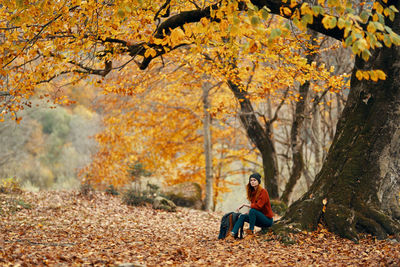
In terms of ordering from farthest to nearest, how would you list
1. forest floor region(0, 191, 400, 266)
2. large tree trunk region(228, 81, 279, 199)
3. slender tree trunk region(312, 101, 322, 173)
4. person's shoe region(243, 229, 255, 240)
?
1. slender tree trunk region(312, 101, 322, 173)
2. large tree trunk region(228, 81, 279, 199)
3. person's shoe region(243, 229, 255, 240)
4. forest floor region(0, 191, 400, 266)

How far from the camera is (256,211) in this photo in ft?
23.4

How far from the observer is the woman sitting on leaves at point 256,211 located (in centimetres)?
713

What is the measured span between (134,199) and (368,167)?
27.5ft

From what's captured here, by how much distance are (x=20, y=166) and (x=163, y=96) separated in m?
15.7

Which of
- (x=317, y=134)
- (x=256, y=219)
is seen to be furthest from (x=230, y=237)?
(x=317, y=134)

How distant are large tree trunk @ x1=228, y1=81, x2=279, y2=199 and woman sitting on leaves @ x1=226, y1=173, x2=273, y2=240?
500 centimetres

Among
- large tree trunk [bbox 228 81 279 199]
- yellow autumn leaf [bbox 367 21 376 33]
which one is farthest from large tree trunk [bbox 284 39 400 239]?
large tree trunk [bbox 228 81 279 199]

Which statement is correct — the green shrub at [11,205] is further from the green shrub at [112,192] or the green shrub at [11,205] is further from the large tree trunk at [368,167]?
the large tree trunk at [368,167]

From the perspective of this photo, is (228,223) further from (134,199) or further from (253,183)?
(134,199)

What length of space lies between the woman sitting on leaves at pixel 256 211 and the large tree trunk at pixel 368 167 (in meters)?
0.61

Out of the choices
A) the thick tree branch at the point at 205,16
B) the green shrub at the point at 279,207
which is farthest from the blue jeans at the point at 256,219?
the green shrub at the point at 279,207

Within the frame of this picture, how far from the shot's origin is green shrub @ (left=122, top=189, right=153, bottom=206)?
42.3 feet

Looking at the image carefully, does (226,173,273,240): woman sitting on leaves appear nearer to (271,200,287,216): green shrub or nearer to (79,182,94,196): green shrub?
(271,200,287,216): green shrub

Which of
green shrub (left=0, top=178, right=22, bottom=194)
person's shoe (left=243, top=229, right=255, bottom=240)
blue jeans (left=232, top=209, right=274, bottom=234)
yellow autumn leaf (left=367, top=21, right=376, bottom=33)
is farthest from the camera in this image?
green shrub (left=0, top=178, right=22, bottom=194)
